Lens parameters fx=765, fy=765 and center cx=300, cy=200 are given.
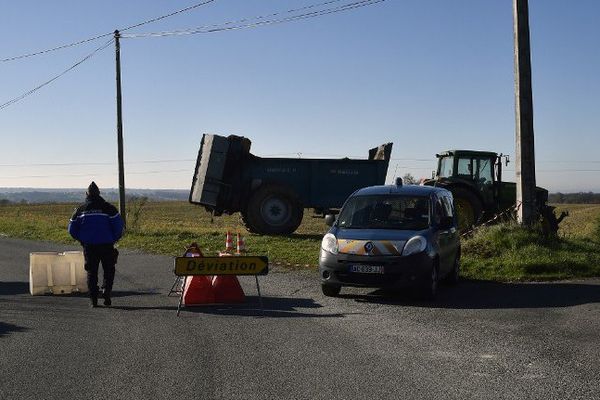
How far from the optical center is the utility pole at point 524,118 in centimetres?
1664

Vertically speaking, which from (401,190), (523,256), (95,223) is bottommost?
(523,256)

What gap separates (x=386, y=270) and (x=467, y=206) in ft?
34.8

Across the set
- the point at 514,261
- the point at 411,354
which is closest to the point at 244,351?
the point at 411,354

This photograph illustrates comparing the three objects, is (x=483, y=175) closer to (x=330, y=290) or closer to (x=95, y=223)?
(x=330, y=290)

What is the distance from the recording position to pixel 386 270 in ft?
35.9

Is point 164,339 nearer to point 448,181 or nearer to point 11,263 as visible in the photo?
point 11,263

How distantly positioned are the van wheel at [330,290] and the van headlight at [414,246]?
4.37 feet

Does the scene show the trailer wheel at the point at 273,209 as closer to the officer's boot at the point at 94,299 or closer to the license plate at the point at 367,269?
the license plate at the point at 367,269

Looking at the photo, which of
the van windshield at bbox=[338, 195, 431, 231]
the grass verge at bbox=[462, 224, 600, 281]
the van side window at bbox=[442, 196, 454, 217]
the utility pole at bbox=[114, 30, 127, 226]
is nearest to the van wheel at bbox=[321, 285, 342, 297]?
the van windshield at bbox=[338, 195, 431, 231]

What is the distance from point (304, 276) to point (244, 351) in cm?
691

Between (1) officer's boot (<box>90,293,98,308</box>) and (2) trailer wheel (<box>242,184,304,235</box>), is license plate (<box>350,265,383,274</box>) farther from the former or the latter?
(2) trailer wheel (<box>242,184,304,235</box>)

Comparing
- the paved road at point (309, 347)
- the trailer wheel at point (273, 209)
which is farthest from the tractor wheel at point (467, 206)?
the paved road at point (309, 347)

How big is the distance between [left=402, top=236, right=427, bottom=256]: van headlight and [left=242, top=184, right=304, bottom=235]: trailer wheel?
1246 centimetres

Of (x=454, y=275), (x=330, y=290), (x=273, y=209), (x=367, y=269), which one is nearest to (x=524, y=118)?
(x=454, y=275)
